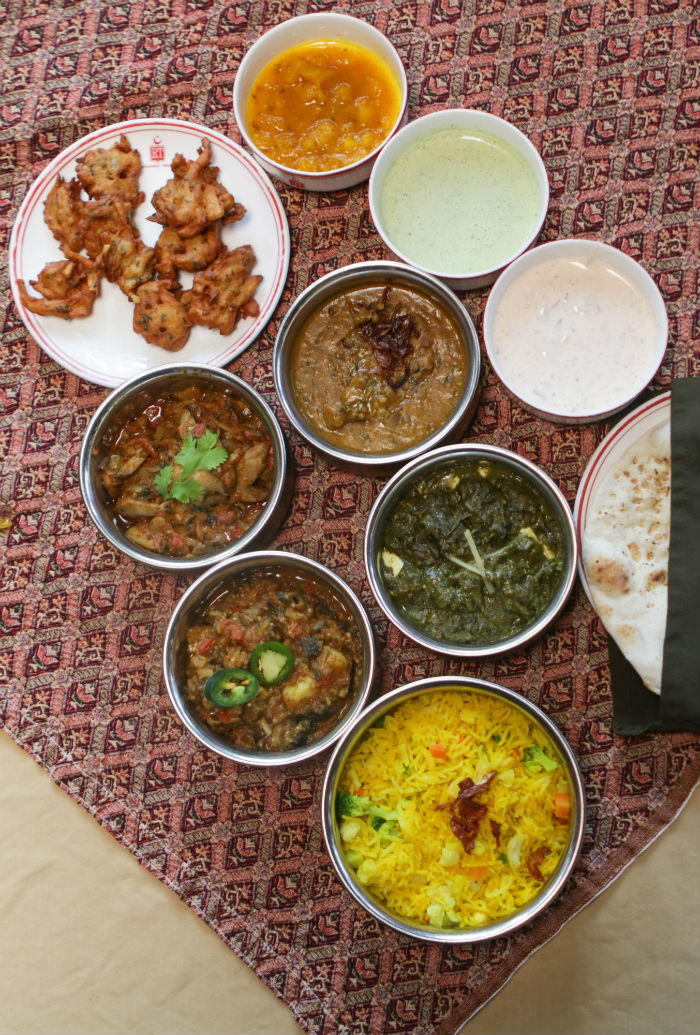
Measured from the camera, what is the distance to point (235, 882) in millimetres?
3697

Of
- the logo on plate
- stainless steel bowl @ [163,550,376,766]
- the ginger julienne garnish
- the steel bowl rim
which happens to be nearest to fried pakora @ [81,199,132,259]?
the ginger julienne garnish

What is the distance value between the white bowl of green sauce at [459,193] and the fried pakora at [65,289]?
4.04ft

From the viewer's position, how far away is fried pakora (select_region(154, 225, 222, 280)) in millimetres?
3711

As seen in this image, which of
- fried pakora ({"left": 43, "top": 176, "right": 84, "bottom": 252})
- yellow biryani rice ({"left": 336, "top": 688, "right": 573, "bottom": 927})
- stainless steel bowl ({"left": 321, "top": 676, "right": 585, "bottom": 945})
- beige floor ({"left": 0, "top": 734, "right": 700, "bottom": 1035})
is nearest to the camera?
stainless steel bowl ({"left": 321, "top": 676, "right": 585, "bottom": 945})

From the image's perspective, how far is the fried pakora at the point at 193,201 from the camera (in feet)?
12.0

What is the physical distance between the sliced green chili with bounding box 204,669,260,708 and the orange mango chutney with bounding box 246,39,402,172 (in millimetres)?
2053

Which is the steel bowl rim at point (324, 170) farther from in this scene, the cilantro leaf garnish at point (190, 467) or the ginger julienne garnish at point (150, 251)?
the cilantro leaf garnish at point (190, 467)

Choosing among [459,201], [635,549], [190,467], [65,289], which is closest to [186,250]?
[65,289]

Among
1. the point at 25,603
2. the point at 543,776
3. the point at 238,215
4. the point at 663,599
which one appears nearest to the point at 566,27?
the point at 238,215

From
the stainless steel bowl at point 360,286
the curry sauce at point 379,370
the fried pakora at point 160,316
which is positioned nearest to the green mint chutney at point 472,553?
the stainless steel bowl at point 360,286

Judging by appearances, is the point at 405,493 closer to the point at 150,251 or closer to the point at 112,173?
the point at 150,251

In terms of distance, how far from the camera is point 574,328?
11.4 feet

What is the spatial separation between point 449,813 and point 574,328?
1.91 m

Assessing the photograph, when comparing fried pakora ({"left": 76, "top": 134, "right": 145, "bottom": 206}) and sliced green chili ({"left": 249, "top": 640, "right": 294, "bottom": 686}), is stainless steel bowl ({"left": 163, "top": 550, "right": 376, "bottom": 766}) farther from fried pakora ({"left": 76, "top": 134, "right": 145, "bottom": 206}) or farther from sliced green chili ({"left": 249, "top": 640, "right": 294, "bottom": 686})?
fried pakora ({"left": 76, "top": 134, "right": 145, "bottom": 206})
